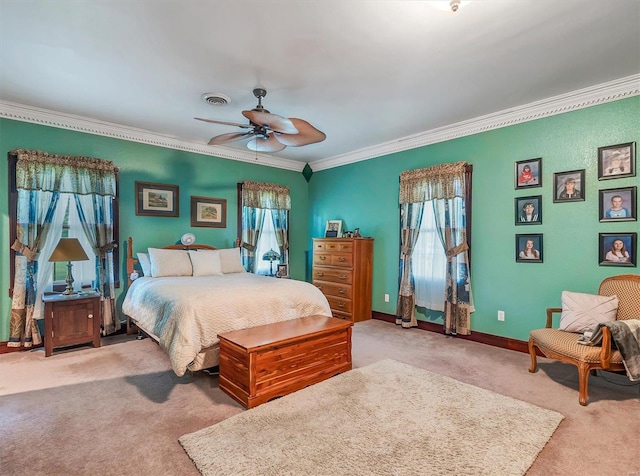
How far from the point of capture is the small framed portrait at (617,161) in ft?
10.5

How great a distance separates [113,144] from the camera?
15.1 feet

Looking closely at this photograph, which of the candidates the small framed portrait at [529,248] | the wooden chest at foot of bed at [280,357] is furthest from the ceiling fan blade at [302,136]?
the small framed portrait at [529,248]

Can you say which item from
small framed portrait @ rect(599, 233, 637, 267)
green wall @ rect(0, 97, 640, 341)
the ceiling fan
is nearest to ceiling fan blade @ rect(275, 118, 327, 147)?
the ceiling fan

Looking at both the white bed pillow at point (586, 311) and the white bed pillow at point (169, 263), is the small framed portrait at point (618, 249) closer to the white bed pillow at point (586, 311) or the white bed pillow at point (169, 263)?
the white bed pillow at point (586, 311)

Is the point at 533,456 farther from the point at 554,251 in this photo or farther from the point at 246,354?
the point at 554,251

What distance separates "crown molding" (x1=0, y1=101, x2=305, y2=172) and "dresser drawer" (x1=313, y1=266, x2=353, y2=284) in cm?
220

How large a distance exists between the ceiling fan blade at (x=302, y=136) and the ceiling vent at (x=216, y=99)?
81cm

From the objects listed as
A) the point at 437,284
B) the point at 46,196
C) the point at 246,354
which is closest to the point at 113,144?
the point at 46,196

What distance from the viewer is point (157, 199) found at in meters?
4.97

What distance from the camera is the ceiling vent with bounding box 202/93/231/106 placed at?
356 cm

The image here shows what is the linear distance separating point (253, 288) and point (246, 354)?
3.09 feet

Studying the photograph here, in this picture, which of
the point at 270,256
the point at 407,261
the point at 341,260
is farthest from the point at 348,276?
the point at 270,256

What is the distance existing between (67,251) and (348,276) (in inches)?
145

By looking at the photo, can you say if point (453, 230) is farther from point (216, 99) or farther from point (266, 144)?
point (216, 99)
